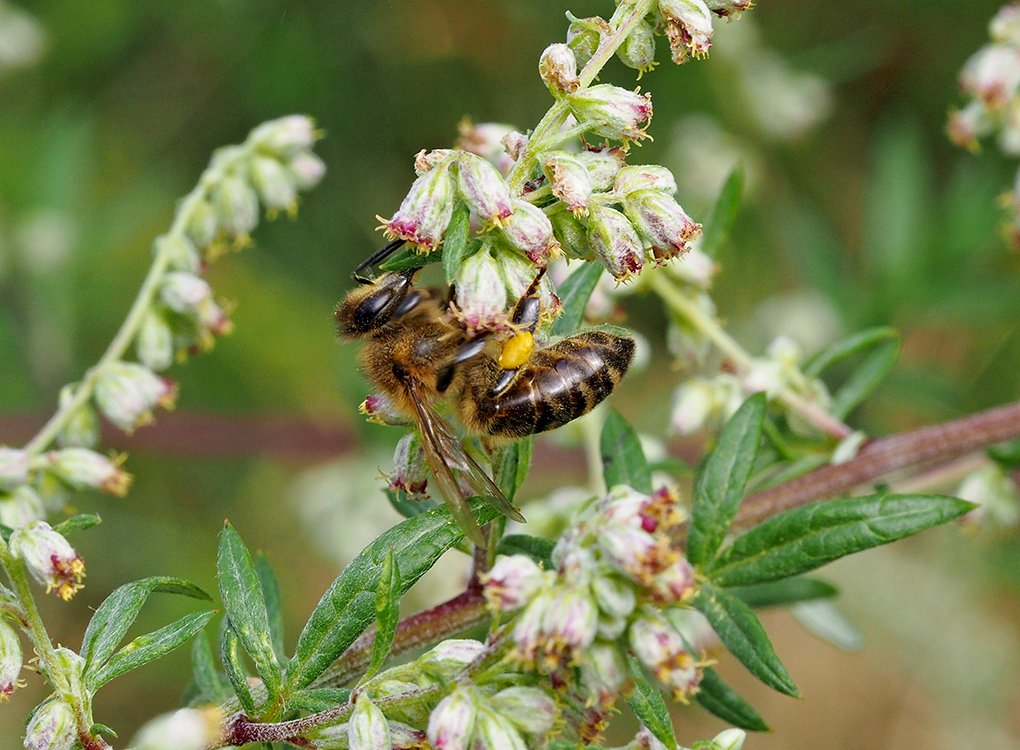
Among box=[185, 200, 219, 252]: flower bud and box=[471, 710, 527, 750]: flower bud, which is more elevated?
box=[185, 200, 219, 252]: flower bud

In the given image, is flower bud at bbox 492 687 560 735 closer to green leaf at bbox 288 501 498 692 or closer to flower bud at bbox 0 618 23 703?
green leaf at bbox 288 501 498 692

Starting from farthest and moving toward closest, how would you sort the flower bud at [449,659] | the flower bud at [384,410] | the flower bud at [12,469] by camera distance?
the flower bud at [12,469], the flower bud at [384,410], the flower bud at [449,659]

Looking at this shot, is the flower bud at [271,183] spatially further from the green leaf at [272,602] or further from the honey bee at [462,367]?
the green leaf at [272,602]

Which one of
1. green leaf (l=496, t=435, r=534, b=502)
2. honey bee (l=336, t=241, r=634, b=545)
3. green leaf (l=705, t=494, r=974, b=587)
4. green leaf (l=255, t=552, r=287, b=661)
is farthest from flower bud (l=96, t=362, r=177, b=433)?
green leaf (l=705, t=494, r=974, b=587)

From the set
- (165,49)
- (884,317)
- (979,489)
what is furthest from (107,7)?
(979,489)

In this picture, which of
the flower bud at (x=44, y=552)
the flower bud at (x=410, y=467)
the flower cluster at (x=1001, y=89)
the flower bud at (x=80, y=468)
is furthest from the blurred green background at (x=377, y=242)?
the flower bud at (x=44, y=552)

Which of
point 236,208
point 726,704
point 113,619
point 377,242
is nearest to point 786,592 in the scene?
A: point 726,704
